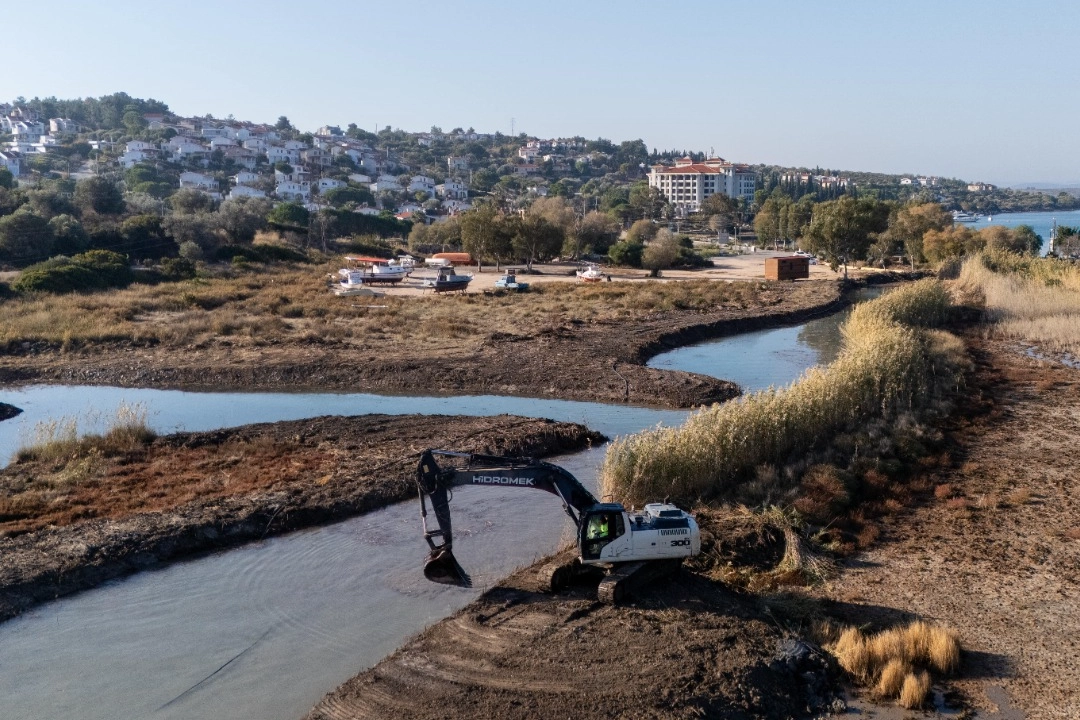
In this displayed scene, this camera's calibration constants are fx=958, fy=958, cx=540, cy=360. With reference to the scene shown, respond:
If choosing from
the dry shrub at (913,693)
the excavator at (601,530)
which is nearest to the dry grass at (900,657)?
the dry shrub at (913,693)

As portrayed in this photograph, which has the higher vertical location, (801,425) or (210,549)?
(801,425)

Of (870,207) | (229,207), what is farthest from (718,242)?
(229,207)

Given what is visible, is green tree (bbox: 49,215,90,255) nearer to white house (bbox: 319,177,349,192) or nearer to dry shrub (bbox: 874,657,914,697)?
dry shrub (bbox: 874,657,914,697)

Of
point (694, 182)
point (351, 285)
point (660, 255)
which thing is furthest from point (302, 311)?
point (694, 182)

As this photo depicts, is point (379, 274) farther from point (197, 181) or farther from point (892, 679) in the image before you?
point (197, 181)

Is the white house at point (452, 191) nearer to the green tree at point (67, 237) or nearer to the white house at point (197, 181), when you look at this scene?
the white house at point (197, 181)

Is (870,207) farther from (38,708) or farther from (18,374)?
(38,708)
